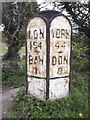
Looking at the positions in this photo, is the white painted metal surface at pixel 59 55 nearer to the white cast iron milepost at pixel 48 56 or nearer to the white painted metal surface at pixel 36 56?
the white cast iron milepost at pixel 48 56

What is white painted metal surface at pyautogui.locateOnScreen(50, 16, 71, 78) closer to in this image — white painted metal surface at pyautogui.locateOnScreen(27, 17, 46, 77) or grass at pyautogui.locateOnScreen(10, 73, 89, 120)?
white painted metal surface at pyautogui.locateOnScreen(27, 17, 46, 77)

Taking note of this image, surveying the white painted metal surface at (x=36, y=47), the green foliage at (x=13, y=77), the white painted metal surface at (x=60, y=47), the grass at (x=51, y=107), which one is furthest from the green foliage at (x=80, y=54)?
the white painted metal surface at (x=36, y=47)

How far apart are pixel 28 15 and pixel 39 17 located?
595 cm

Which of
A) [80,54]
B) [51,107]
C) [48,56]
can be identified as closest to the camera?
[51,107]

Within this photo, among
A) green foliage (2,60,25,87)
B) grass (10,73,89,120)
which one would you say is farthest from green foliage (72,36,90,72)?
grass (10,73,89,120)

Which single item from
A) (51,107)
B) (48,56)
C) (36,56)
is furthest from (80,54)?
(51,107)

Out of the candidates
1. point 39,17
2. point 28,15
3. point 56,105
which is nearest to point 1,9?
point 28,15

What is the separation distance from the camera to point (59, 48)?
630 cm

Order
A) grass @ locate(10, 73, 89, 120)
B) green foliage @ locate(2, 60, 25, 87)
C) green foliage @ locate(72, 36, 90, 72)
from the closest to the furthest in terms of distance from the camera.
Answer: grass @ locate(10, 73, 89, 120) → green foliage @ locate(72, 36, 90, 72) → green foliage @ locate(2, 60, 25, 87)

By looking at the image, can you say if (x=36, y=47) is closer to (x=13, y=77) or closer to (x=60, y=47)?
(x=60, y=47)

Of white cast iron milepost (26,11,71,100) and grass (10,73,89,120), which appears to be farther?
white cast iron milepost (26,11,71,100)

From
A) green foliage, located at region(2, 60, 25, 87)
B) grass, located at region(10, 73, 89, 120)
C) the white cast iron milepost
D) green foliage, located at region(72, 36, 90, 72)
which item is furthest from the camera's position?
green foliage, located at region(2, 60, 25, 87)

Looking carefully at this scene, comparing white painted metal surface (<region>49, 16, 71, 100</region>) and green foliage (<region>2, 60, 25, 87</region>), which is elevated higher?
white painted metal surface (<region>49, 16, 71, 100</region>)

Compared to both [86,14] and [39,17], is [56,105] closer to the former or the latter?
[39,17]
